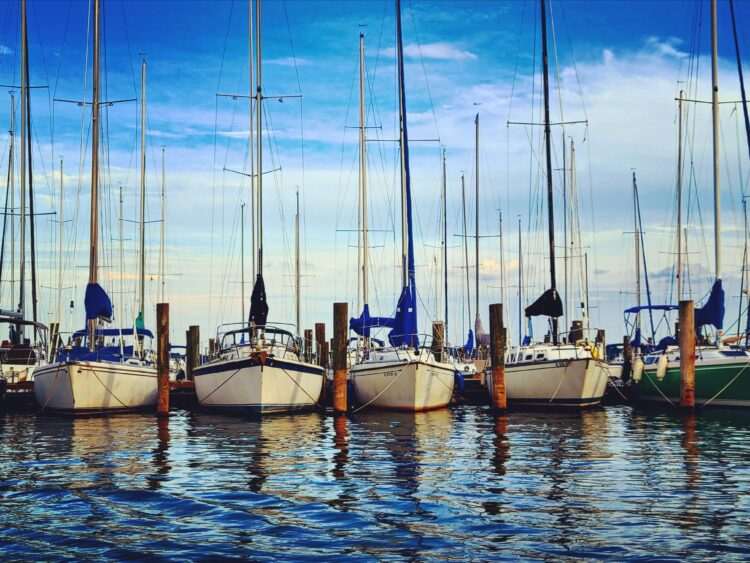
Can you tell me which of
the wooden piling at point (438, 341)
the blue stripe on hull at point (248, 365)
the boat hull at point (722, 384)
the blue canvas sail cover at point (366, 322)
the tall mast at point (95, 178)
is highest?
the tall mast at point (95, 178)

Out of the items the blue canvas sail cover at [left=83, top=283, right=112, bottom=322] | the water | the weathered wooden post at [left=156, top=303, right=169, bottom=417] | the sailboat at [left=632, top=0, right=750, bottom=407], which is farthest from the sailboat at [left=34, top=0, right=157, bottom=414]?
the sailboat at [left=632, top=0, right=750, bottom=407]

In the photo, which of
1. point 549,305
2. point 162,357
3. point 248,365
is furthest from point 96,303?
point 549,305

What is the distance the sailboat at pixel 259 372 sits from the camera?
30250 mm

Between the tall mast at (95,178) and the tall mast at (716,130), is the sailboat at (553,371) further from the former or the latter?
the tall mast at (95,178)

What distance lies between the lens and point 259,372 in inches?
1179

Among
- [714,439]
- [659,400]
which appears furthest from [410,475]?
[659,400]

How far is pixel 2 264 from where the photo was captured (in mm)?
45156

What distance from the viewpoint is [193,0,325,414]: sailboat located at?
30250mm

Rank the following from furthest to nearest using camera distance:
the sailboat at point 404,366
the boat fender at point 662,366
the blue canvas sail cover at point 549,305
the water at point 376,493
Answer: the blue canvas sail cover at point 549,305, the boat fender at point 662,366, the sailboat at point 404,366, the water at point 376,493

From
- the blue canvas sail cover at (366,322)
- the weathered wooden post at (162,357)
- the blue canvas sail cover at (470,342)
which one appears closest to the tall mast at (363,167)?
the blue canvas sail cover at (366,322)

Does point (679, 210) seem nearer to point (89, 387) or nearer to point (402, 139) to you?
point (402, 139)

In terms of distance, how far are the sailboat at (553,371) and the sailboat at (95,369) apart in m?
14.5

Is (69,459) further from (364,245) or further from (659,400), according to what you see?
A: (659,400)

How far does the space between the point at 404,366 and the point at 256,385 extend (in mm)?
5432
